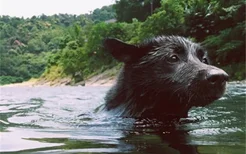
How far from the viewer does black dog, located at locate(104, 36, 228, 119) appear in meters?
4.13

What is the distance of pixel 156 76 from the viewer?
4.33 meters

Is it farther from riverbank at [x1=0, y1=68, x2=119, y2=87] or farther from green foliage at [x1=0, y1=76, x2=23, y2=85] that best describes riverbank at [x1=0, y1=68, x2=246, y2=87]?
green foliage at [x1=0, y1=76, x2=23, y2=85]

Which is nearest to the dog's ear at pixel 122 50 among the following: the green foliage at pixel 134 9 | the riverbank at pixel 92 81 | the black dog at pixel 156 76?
the black dog at pixel 156 76

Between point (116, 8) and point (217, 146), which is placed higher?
point (116, 8)

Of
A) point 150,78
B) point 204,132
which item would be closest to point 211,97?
point 204,132

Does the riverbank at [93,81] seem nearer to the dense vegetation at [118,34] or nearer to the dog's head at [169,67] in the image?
the dense vegetation at [118,34]

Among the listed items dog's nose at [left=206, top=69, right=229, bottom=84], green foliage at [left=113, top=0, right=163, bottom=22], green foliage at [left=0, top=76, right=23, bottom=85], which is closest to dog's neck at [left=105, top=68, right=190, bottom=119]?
dog's nose at [left=206, top=69, right=229, bottom=84]

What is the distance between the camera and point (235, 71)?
2952 centimetres

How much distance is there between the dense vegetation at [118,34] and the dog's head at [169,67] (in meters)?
0.46

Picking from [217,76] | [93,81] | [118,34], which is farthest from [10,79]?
[217,76]

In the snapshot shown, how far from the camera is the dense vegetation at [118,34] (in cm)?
3170

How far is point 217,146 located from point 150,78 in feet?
5.53

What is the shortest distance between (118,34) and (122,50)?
51.3m

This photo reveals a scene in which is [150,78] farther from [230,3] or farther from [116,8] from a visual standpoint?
[116,8]
